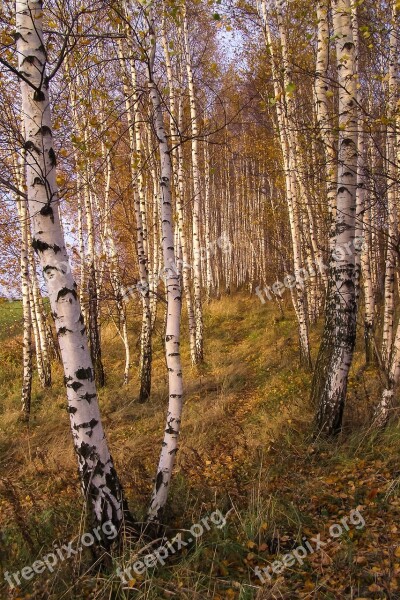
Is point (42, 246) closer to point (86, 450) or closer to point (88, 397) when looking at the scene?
point (88, 397)

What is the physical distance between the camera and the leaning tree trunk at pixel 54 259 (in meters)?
2.69

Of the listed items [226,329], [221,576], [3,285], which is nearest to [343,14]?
[221,576]

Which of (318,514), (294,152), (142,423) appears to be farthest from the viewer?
(294,152)

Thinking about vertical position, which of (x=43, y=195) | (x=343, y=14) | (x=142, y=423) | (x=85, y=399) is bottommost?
(x=142, y=423)

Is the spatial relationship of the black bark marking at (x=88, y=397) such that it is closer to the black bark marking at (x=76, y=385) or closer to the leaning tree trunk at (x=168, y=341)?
the black bark marking at (x=76, y=385)

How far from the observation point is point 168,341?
3.35 metres

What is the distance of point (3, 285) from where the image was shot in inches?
472

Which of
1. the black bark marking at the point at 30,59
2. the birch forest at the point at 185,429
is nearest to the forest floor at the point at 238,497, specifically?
the birch forest at the point at 185,429

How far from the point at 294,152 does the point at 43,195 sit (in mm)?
6645

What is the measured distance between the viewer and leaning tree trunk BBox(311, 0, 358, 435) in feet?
13.8

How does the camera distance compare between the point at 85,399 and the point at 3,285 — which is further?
the point at 3,285

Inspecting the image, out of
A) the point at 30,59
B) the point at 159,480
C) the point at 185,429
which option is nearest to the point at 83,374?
the point at 159,480

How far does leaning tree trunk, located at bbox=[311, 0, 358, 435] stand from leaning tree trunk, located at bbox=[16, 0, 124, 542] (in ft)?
9.16

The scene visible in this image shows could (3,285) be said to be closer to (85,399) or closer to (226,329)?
(226,329)
